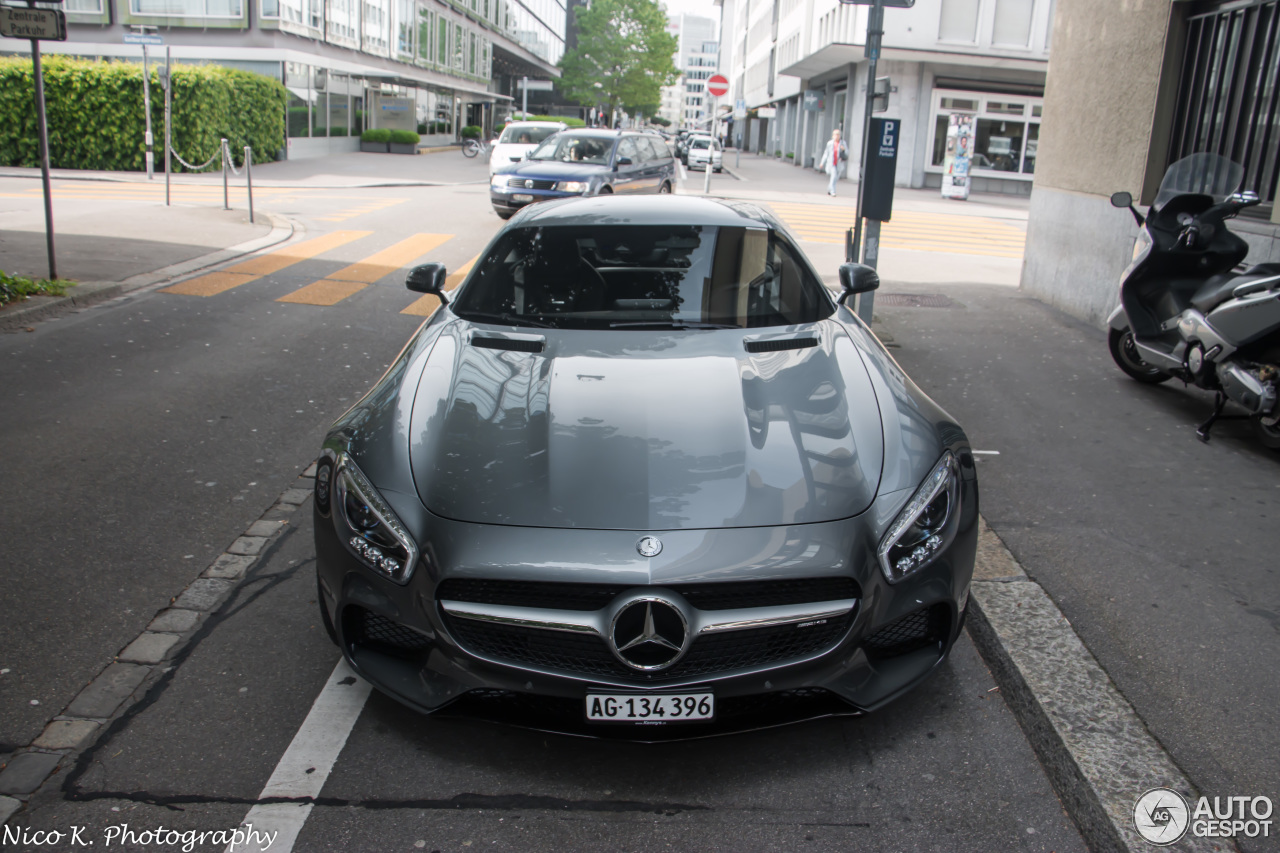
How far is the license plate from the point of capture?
270 centimetres

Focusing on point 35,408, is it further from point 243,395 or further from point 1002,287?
point 1002,287

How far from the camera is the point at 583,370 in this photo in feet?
11.6

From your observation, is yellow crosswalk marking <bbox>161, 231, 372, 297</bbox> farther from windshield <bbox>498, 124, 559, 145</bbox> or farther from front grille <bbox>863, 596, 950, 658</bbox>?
windshield <bbox>498, 124, 559, 145</bbox>

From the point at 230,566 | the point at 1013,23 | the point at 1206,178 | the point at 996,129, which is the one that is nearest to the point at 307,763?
the point at 230,566

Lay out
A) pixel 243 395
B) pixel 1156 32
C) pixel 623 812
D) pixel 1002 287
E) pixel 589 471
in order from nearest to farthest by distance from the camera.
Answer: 1. pixel 623 812
2. pixel 589 471
3. pixel 243 395
4. pixel 1156 32
5. pixel 1002 287

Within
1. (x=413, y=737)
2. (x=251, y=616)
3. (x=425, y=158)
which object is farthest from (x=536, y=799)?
(x=425, y=158)

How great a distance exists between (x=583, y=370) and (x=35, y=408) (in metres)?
4.41

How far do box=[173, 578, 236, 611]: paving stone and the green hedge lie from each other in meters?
26.0

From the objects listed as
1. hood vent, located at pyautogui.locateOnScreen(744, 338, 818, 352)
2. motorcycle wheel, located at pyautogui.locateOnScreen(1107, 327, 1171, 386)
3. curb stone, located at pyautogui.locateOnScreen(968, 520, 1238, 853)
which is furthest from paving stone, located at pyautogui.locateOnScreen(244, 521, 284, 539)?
motorcycle wheel, located at pyautogui.locateOnScreen(1107, 327, 1171, 386)

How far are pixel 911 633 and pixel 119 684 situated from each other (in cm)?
246

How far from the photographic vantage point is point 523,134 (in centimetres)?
2906

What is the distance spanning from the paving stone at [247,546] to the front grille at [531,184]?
45.6 feet

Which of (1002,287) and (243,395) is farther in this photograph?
(1002,287)

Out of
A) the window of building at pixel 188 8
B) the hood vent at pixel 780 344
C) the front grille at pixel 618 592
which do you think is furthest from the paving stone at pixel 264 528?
the window of building at pixel 188 8
